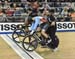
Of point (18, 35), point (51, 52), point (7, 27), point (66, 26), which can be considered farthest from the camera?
point (66, 26)

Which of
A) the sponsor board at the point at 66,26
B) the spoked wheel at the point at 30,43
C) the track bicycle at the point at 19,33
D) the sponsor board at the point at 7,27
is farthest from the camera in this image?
the sponsor board at the point at 66,26

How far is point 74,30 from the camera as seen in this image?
715 inches

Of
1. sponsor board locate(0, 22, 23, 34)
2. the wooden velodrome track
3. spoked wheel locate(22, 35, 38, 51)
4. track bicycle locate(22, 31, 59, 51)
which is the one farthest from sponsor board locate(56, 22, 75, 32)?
spoked wheel locate(22, 35, 38, 51)

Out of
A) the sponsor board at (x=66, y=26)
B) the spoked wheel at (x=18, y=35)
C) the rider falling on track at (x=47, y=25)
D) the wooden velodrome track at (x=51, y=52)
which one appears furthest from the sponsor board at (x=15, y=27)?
the rider falling on track at (x=47, y=25)

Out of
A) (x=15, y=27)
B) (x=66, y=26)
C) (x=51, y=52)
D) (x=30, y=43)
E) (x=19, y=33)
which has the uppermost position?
(x=30, y=43)

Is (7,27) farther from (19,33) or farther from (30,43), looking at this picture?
(30,43)

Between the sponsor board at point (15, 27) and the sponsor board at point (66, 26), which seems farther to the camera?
the sponsor board at point (66, 26)

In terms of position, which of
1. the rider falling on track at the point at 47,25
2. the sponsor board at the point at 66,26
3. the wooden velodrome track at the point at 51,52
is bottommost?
the sponsor board at the point at 66,26

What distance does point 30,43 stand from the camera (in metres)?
11.5

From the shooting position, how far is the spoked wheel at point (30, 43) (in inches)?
452

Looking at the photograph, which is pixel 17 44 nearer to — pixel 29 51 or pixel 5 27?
pixel 29 51

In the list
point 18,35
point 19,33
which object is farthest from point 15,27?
point 19,33

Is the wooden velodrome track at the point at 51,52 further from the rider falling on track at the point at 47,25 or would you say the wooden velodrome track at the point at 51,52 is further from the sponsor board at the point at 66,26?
the sponsor board at the point at 66,26

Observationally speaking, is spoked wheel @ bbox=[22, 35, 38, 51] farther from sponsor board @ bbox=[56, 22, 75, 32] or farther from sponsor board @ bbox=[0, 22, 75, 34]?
sponsor board @ bbox=[56, 22, 75, 32]
